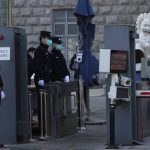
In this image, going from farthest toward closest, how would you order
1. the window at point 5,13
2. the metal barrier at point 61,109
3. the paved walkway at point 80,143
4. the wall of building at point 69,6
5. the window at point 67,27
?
1. the window at point 67,27
2. the wall of building at point 69,6
3. the window at point 5,13
4. the metal barrier at point 61,109
5. the paved walkway at point 80,143

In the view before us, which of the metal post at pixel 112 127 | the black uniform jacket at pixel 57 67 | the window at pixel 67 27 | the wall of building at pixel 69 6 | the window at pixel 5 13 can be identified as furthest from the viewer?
the window at pixel 67 27

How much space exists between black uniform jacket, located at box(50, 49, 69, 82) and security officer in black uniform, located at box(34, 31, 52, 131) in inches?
21.1

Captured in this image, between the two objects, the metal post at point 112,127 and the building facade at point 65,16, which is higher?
the building facade at point 65,16

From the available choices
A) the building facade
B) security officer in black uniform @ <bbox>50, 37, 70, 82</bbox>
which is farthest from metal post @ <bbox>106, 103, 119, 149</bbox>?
the building facade

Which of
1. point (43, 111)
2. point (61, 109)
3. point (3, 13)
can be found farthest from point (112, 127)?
point (3, 13)


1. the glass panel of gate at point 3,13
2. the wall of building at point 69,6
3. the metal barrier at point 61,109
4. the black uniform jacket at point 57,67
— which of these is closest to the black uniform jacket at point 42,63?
the metal barrier at point 61,109

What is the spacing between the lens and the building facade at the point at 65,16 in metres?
25.3

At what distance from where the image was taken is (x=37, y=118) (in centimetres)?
1437

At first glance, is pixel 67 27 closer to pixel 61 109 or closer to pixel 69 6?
pixel 69 6

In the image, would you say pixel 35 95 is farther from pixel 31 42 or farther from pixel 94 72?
pixel 31 42

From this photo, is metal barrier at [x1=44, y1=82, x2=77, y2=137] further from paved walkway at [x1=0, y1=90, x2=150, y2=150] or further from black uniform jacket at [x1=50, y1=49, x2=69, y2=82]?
black uniform jacket at [x1=50, y1=49, x2=69, y2=82]

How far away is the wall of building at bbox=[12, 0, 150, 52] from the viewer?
25312 millimetres

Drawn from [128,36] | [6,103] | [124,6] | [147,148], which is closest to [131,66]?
[128,36]

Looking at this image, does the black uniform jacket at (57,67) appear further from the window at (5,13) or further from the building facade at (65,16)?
the building facade at (65,16)
